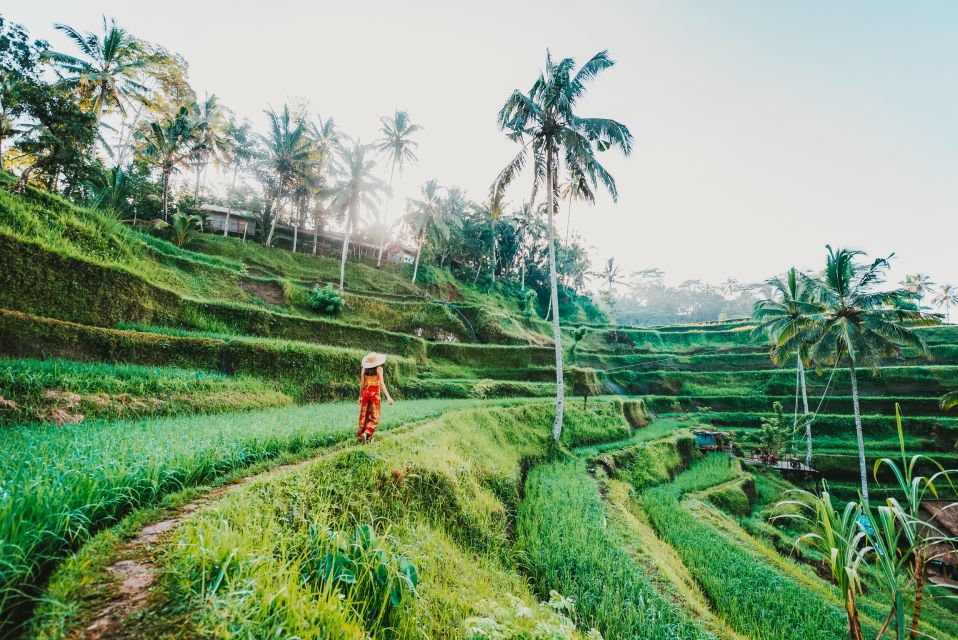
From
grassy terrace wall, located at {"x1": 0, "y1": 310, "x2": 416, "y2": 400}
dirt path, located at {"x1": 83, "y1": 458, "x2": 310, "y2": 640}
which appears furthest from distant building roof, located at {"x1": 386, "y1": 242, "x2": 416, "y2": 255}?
dirt path, located at {"x1": 83, "y1": 458, "x2": 310, "y2": 640}

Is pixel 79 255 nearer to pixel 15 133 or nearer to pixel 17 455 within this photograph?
pixel 17 455

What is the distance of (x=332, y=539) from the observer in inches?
136

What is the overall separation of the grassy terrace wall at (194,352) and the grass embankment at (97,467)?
3.28 meters

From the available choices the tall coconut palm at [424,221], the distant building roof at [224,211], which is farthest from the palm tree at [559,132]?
the distant building roof at [224,211]

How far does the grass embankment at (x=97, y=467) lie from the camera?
231 cm

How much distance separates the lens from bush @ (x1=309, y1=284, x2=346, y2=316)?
68.1 feet

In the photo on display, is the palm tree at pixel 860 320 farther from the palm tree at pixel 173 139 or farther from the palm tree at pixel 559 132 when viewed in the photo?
the palm tree at pixel 173 139

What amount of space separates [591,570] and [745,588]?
3.54 meters

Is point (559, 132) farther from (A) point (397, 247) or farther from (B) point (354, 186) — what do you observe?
(A) point (397, 247)

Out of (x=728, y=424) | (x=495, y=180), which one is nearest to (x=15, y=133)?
(x=495, y=180)

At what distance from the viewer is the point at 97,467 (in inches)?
126

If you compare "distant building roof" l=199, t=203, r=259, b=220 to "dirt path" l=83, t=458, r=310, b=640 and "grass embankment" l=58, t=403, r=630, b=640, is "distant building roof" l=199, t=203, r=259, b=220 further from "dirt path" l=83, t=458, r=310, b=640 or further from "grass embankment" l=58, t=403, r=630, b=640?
"dirt path" l=83, t=458, r=310, b=640

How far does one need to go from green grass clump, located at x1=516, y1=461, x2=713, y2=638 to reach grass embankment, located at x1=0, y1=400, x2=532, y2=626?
3.88m

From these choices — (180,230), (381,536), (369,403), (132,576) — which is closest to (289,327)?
(369,403)
